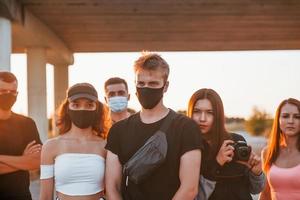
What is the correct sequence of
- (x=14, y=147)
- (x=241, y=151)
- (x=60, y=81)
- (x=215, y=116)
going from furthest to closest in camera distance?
(x=60, y=81) → (x=14, y=147) → (x=215, y=116) → (x=241, y=151)

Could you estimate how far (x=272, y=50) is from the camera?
19125 millimetres

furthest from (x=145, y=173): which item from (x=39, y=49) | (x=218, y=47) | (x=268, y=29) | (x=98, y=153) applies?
(x=218, y=47)

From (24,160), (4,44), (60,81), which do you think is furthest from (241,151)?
(60,81)

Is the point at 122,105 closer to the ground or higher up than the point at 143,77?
closer to the ground

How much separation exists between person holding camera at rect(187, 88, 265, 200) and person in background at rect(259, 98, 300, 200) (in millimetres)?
572

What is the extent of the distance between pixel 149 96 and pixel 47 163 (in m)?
0.92

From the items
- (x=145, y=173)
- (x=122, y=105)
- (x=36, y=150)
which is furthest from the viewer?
(x=122, y=105)

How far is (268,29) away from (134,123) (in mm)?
12517

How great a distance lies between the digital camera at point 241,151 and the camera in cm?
405

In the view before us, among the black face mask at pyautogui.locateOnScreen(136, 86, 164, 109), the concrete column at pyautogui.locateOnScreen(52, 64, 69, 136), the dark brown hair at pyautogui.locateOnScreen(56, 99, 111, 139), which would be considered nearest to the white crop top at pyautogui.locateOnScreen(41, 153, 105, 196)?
the dark brown hair at pyautogui.locateOnScreen(56, 99, 111, 139)

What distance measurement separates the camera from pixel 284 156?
491 cm

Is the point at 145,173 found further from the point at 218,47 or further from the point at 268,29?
the point at 218,47

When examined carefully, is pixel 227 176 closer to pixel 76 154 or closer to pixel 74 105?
pixel 76 154

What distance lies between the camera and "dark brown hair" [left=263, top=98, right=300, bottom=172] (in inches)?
194
